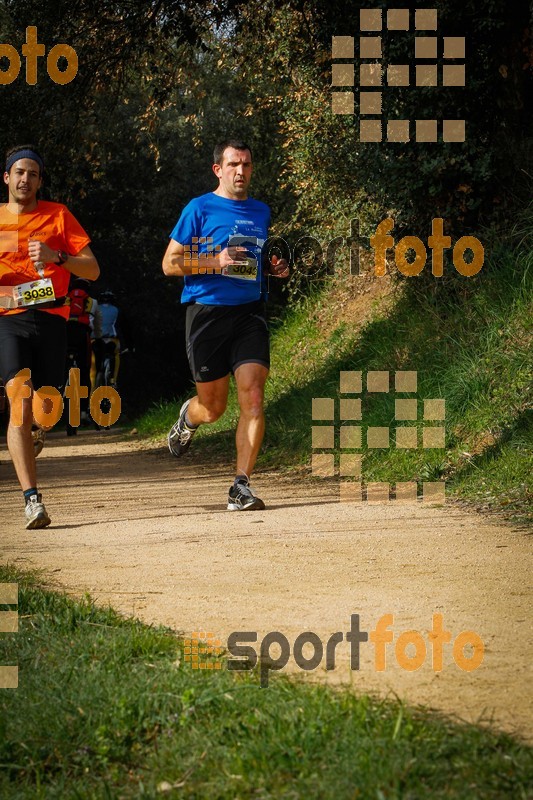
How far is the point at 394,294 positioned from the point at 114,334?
6030 mm

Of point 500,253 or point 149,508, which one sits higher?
point 500,253

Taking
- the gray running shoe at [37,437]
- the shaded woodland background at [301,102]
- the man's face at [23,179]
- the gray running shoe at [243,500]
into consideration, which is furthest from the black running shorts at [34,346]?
the shaded woodland background at [301,102]

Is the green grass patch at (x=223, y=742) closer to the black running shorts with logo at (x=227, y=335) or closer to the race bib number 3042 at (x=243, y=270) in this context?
the race bib number 3042 at (x=243, y=270)

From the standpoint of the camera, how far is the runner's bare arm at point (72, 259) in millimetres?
7281

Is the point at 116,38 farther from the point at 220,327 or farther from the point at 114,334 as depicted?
the point at 220,327

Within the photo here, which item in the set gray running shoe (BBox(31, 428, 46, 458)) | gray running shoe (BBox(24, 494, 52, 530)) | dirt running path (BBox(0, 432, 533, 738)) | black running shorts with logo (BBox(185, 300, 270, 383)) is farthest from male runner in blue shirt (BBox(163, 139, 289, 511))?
gray running shoe (BBox(24, 494, 52, 530))

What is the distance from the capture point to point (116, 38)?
45.6ft

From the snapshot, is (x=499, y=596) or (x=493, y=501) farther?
(x=493, y=501)

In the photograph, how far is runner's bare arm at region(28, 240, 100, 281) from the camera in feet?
23.9

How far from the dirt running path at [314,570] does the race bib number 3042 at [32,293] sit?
56.6 inches

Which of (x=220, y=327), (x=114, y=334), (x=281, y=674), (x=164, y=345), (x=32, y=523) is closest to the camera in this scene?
(x=281, y=674)

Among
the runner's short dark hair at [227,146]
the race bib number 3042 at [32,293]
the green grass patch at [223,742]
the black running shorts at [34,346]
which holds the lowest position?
the green grass patch at [223,742]

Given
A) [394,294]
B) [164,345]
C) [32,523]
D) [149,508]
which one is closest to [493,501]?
[149,508]

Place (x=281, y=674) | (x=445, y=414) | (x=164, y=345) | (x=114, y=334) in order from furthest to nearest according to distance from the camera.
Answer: (x=164, y=345)
(x=114, y=334)
(x=445, y=414)
(x=281, y=674)
